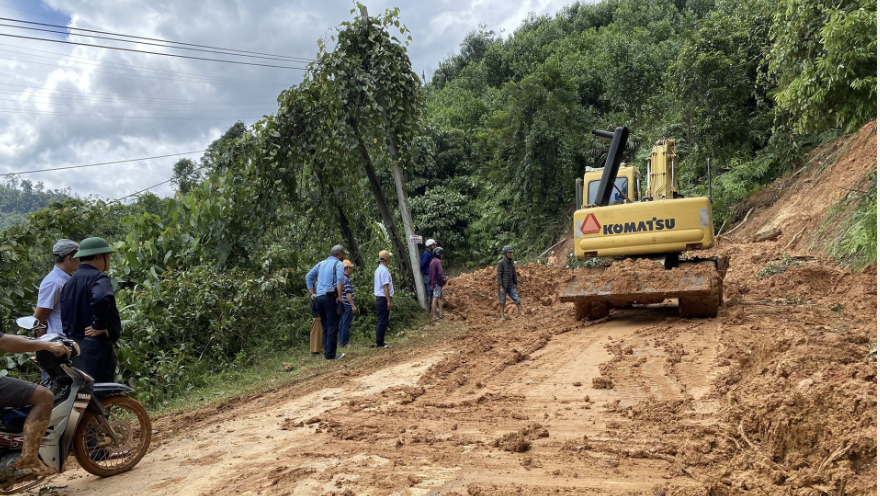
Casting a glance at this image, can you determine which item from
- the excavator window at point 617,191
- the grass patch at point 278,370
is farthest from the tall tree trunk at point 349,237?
the excavator window at point 617,191

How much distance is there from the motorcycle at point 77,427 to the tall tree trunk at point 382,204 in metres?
8.59

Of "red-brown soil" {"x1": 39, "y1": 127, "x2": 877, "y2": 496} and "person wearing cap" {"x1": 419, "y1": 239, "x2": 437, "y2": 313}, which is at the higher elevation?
"person wearing cap" {"x1": 419, "y1": 239, "x2": 437, "y2": 313}

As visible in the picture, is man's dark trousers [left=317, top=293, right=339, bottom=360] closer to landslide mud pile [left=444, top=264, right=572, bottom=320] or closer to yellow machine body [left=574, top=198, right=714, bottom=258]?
yellow machine body [left=574, top=198, right=714, bottom=258]

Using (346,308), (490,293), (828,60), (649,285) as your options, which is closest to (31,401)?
(346,308)

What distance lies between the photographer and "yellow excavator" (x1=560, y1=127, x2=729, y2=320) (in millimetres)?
9375

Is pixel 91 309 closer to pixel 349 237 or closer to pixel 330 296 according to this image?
pixel 330 296

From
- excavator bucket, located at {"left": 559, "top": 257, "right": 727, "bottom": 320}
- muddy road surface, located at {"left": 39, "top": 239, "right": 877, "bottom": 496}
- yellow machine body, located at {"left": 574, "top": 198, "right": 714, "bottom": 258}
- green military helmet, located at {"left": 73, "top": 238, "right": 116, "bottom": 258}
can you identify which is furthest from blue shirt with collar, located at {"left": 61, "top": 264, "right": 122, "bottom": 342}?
yellow machine body, located at {"left": 574, "top": 198, "right": 714, "bottom": 258}

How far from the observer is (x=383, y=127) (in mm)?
13047

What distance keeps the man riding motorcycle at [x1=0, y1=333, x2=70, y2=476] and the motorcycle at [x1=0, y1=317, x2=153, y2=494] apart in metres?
0.06

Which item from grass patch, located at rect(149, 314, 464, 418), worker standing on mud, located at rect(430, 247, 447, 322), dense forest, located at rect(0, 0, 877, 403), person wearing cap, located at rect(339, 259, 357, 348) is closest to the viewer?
grass patch, located at rect(149, 314, 464, 418)

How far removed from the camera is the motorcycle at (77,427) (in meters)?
4.45

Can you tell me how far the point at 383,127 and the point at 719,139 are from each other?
53.6 feet

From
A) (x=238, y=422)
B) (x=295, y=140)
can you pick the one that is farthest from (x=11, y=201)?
(x=238, y=422)

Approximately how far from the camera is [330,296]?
989 cm
